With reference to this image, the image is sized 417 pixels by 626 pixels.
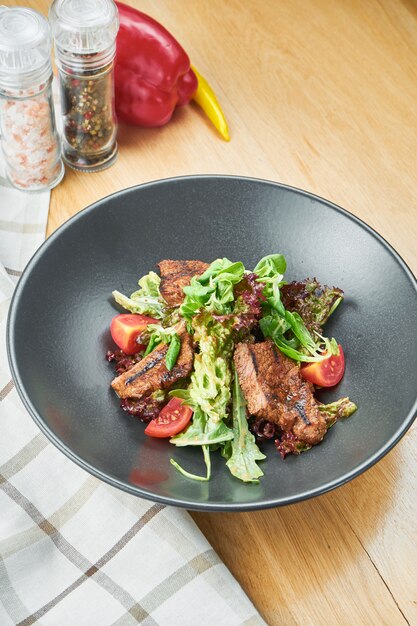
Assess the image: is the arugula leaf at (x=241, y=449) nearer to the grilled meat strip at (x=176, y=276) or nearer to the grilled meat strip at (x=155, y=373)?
the grilled meat strip at (x=155, y=373)

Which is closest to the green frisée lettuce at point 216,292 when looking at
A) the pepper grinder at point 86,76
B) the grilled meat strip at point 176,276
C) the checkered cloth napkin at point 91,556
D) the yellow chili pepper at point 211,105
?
the grilled meat strip at point 176,276

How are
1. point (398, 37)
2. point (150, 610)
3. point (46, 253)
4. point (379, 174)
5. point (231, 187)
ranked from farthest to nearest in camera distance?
point (398, 37) < point (379, 174) < point (231, 187) < point (46, 253) < point (150, 610)

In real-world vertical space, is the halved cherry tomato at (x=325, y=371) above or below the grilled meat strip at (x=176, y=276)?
above

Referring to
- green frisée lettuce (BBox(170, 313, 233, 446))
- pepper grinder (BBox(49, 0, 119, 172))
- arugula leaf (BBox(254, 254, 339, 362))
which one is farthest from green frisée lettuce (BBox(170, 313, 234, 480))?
pepper grinder (BBox(49, 0, 119, 172))

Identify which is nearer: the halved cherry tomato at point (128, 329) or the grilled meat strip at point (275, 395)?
the grilled meat strip at point (275, 395)

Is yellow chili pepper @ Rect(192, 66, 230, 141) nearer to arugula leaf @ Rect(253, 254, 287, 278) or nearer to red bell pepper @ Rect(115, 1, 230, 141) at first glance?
red bell pepper @ Rect(115, 1, 230, 141)

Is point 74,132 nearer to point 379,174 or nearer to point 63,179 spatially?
point 63,179

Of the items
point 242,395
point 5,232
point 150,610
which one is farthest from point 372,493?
point 5,232

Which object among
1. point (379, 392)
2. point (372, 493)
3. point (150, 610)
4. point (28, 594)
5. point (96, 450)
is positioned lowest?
point (28, 594)
